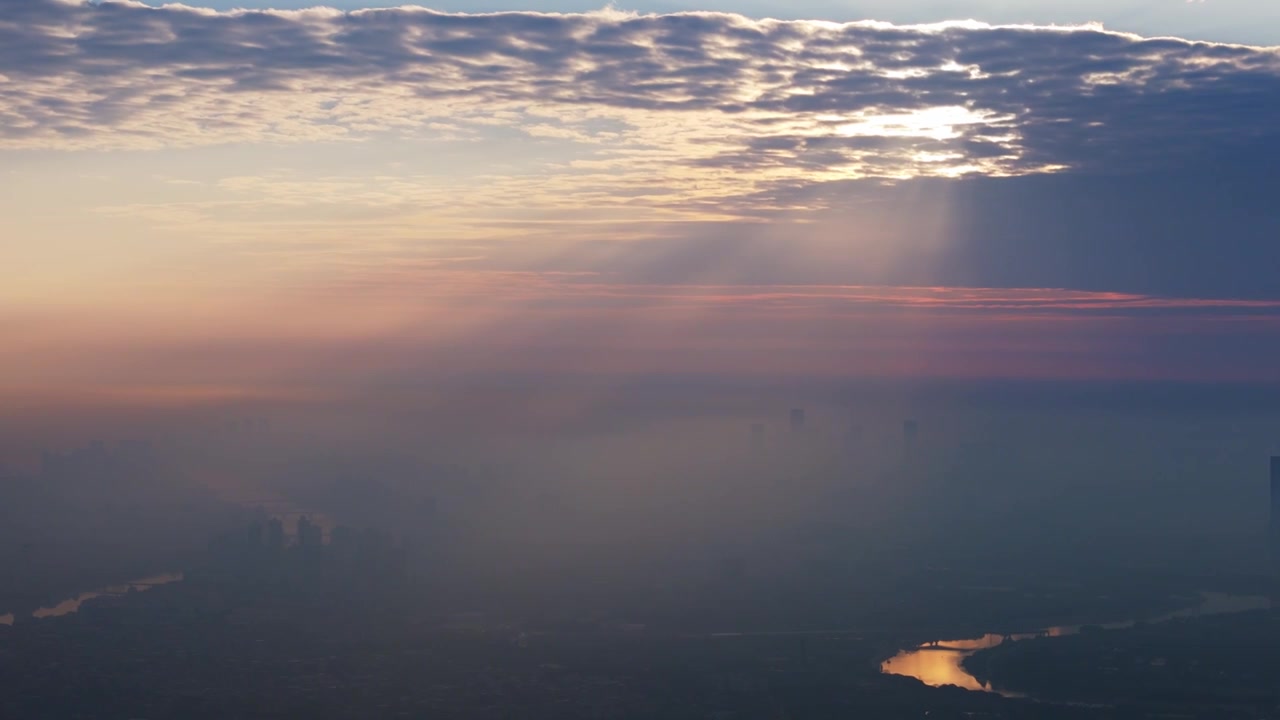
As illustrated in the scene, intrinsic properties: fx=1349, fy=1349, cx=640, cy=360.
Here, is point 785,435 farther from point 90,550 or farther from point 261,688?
point 261,688

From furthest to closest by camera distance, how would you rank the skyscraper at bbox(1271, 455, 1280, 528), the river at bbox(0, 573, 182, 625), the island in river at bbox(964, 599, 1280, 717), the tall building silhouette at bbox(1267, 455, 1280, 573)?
1. the skyscraper at bbox(1271, 455, 1280, 528)
2. the tall building silhouette at bbox(1267, 455, 1280, 573)
3. the river at bbox(0, 573, 182, 625)
4. the island in river at bbox(964, 599, 1280, 717)

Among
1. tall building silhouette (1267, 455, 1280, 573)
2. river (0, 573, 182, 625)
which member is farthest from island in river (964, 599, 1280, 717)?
river (0, 573, 182, 625)

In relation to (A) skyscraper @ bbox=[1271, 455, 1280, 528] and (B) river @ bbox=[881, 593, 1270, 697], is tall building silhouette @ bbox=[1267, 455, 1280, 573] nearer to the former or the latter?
(A) skyscraper @ bbox=[1271, 455, 1280, 528]

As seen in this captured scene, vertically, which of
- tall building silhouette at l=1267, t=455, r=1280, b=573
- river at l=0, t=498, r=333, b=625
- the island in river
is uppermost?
river at l=0, t=498, r=333, b=625

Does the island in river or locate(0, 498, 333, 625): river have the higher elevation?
locate(0, 498, 333, 625): river

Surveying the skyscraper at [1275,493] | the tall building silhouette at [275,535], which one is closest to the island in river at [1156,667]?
the skyscraper at [1275,493]

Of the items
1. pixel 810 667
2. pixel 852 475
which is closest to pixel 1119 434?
pixel 852 475

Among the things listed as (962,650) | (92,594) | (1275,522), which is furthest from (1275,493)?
(92,594)

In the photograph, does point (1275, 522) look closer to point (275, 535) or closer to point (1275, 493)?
point (1275, 493)

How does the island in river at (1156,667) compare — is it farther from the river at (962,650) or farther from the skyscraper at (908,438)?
the skyscraper at (908,438)
